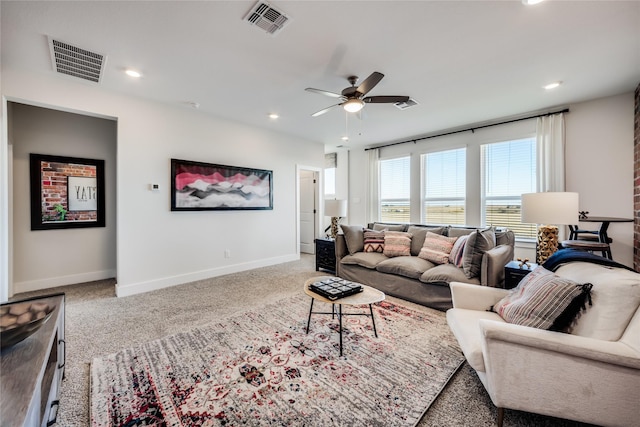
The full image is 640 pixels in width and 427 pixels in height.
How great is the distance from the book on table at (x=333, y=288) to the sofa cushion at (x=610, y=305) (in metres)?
1.40

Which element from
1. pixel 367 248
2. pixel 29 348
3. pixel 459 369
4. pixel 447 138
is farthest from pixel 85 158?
pixel 447 138

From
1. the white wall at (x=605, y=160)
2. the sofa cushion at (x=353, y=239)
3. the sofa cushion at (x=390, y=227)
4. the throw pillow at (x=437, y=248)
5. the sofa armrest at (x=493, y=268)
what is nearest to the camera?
the sofa armrest at (x=493, y=268)

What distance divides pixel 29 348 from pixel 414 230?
3.87m

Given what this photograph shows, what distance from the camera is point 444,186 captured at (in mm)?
5059

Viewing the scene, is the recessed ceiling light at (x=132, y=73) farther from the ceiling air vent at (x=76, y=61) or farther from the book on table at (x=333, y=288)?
the book on table at (x=333, y=288)

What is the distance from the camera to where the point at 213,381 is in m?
1.74

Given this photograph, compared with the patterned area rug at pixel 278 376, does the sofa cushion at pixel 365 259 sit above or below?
above

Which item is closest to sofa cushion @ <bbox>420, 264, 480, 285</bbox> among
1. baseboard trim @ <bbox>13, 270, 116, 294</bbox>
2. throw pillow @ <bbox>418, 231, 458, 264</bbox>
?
throw pillow @ <bbox>418, 231, 458, 264</bbox>

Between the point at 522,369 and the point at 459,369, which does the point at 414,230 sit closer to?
the point at 459,369

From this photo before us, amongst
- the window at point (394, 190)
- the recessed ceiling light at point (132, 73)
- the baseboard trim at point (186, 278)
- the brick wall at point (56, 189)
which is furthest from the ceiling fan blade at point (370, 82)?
the brick wall at point (56, 189)

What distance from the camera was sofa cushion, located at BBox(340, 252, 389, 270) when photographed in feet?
11.7

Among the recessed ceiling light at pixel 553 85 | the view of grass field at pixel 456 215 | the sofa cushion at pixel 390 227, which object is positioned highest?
the recessed ceiling light at pixel 553 85

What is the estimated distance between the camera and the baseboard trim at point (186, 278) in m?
3.43

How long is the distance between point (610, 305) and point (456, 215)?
3857 millimetres
